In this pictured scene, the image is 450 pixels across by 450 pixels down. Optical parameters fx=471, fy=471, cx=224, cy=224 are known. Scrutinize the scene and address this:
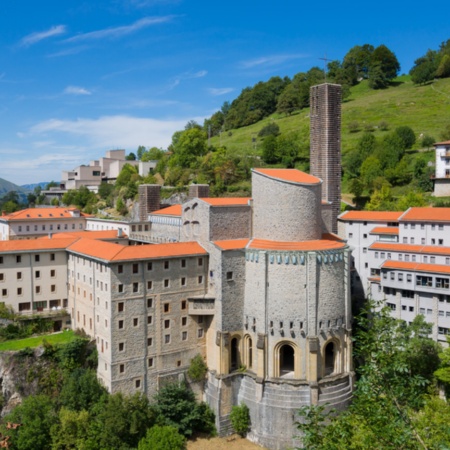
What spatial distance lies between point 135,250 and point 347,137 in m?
83.7

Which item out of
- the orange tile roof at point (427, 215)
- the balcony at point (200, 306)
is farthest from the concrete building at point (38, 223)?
the orange tile roof at point (427, 215)

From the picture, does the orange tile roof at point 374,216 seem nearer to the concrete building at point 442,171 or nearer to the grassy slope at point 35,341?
the concrete building at point 442,171

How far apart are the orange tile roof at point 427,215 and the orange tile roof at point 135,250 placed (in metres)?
23.9

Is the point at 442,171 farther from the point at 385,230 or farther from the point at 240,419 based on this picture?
the point at 240,419

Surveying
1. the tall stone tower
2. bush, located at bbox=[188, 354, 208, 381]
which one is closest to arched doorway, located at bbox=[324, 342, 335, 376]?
bush, located at bbox=[188, 354, 208, 381]

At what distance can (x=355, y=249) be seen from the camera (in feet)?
197

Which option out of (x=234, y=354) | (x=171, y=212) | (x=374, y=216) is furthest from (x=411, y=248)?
(x=171, y=212)

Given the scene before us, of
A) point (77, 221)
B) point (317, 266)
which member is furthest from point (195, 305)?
point (77, 221)

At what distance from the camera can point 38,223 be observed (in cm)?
7881

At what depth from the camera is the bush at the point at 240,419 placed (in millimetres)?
44219

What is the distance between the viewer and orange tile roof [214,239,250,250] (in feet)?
150

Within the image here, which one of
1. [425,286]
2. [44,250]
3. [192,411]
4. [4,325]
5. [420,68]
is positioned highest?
[420,68]

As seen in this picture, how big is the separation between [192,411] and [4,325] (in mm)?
21204

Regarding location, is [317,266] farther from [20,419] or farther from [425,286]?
[20,419]
